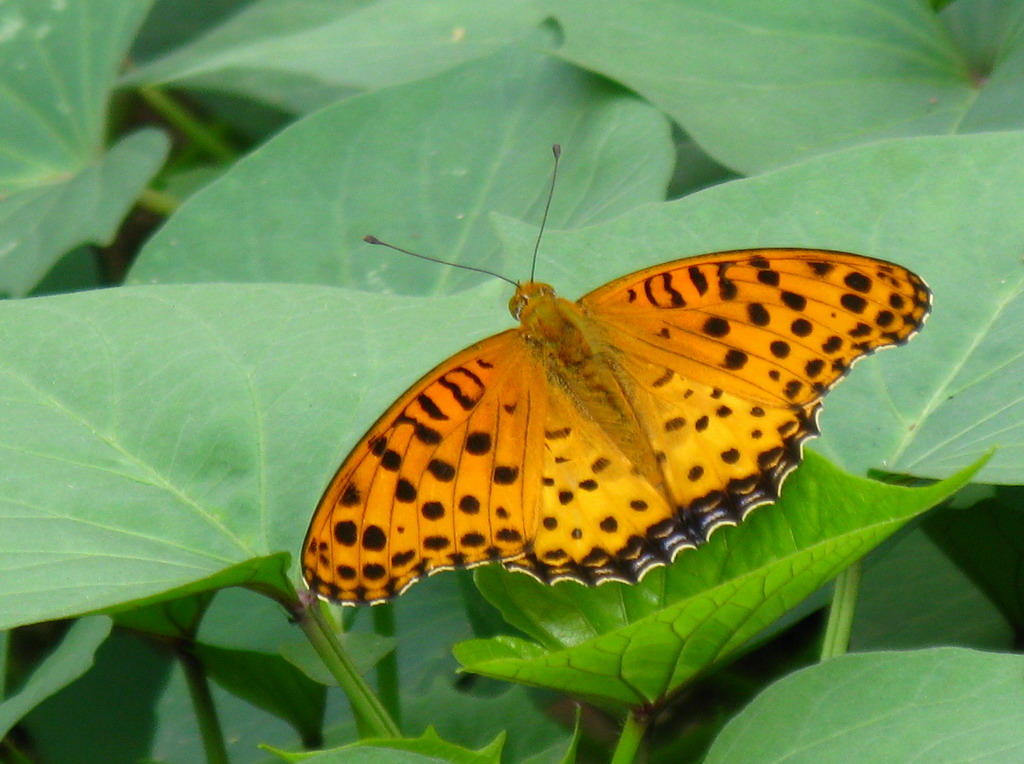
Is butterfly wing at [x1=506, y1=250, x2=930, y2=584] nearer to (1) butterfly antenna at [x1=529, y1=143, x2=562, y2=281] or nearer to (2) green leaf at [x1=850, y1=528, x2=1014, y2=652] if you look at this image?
(1) butterfly antenna at [x1=529, y1=143, x2=562, y2=281]

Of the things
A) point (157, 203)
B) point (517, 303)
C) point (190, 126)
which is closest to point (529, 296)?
point (517, 303)

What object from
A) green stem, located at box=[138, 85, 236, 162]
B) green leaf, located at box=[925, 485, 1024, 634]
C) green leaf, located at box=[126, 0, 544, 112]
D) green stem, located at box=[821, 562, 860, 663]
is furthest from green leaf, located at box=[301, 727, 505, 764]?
green stem, located at box=[138, 85, 236, 162]

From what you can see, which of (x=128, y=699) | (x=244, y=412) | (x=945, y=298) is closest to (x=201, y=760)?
(x=128, y=699)

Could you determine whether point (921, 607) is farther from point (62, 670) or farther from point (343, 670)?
point (62, 670)

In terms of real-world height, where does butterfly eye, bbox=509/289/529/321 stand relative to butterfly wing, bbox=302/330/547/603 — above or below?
above

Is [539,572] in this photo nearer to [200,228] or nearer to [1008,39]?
[200,228]

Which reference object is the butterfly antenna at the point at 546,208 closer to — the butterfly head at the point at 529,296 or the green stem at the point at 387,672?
the butterfly head at the point at 529,296
